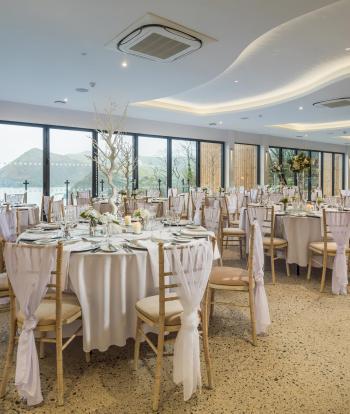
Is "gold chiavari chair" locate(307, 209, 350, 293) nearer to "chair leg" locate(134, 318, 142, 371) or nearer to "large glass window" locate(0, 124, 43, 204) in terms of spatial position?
"chair leg" locate(134, 318, 142, 371)

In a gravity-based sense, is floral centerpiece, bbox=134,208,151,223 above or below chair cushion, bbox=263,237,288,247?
→ above

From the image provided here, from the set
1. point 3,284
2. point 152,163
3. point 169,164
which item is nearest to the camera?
point 3,284

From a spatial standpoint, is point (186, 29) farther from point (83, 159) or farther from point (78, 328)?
point (83, 159)

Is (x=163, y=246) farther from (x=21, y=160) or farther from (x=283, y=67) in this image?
(x=21, y=160)

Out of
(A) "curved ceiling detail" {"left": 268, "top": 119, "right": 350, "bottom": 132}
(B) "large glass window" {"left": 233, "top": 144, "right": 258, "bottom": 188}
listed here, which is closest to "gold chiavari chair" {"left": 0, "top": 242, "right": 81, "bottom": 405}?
(A) "curved ceiling detail" {"left": 268, "top": 119, "right": 350, "bottom": 132}

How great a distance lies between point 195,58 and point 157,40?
1142 millimetres

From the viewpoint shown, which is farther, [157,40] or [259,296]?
[157,40]

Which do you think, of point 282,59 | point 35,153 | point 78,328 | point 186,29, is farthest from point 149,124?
point 78,328

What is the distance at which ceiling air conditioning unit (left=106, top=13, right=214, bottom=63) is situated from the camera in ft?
14.9

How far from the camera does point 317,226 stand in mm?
5246

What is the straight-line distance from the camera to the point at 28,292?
225 centimetres

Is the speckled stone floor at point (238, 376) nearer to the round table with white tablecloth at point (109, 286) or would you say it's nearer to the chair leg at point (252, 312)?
the chair leg at point (252, 312)

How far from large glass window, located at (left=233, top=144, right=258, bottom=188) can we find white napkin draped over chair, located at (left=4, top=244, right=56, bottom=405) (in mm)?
13156

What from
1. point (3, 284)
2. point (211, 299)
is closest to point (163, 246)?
point (211, 299)
